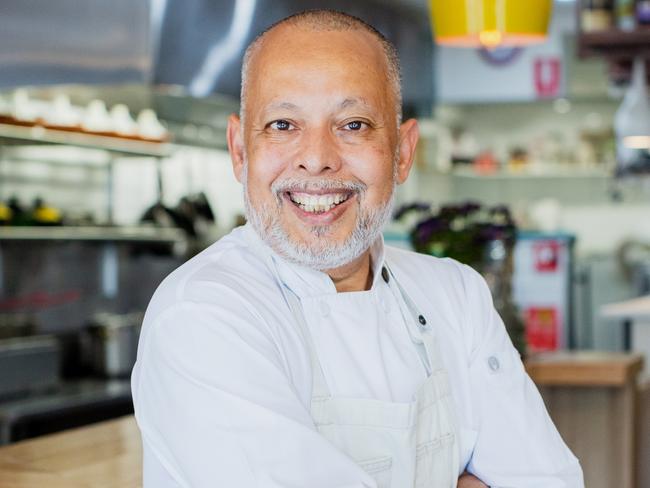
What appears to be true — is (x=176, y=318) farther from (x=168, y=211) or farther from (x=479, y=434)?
(x=168, y=211)

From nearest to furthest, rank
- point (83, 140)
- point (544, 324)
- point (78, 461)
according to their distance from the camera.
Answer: point (78, 461) → point (83, 140) → point (544, 324)

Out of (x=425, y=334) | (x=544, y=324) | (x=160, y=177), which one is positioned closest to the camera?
(x=425, y=334)

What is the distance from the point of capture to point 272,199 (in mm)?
1554

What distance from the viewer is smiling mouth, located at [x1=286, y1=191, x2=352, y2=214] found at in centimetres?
154

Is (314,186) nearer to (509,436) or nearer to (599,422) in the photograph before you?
(509,436)

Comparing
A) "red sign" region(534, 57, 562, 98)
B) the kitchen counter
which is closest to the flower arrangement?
the kitchen counter

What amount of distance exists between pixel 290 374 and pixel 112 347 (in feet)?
12.0

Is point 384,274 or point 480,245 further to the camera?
point 480,245

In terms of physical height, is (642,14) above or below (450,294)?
above

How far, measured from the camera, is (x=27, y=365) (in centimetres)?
448

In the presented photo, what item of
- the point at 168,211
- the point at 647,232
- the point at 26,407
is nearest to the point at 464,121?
the point at 647,232

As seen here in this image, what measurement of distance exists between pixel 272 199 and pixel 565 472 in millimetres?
634

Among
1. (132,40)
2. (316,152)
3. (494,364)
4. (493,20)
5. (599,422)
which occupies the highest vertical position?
(132,40)

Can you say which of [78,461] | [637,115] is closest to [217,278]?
[78,461]
